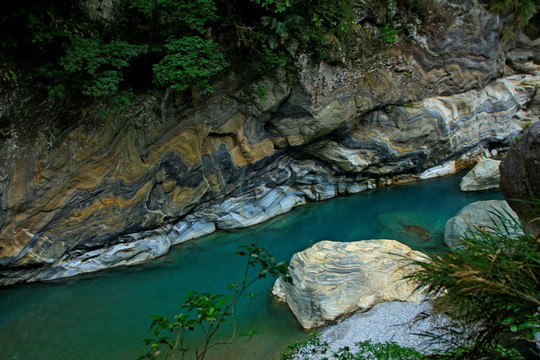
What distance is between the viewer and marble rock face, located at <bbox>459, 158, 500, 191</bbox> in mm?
10289

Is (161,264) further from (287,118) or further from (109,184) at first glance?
(287,118)

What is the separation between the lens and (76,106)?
675 centimetres

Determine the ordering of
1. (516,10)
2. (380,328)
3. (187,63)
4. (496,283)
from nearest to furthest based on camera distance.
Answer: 1. (496,283)
2. (380,328)
3. (187,63)
4. (516,10)

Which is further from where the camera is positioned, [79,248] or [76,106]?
[79,248]

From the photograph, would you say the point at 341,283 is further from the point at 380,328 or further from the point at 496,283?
the point at 496,283

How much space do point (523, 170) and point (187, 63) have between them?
571cm

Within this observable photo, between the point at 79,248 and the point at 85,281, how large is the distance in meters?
0.68

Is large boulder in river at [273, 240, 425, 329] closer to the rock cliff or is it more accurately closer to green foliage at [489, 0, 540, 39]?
the rock cliff

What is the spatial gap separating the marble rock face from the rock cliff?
1.46 metres

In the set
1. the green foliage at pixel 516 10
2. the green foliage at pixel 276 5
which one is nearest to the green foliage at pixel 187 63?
the green foliage at pixel 276 5

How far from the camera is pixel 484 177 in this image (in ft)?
33.9

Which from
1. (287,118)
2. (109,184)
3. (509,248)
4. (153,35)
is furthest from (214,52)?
(509,248)

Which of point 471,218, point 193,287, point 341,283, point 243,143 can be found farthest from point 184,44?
point 471,218

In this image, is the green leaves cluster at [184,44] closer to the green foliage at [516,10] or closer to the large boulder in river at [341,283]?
the large boulder in river at [341,283]
